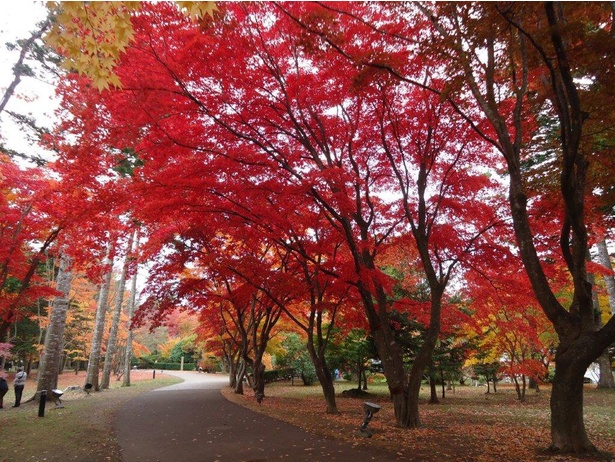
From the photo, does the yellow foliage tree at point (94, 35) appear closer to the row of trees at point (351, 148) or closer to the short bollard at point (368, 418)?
the row of trees at point (351, 148)

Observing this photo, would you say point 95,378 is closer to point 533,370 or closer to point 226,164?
point 226,164

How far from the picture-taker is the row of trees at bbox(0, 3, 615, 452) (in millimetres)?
5547

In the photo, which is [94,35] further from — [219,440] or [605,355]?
[605,355]

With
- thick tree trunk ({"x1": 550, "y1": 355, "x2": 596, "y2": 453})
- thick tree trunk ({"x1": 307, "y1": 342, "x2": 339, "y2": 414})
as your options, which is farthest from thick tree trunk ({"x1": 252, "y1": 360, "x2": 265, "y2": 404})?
thick tree trunk ({"x1": 550, "y1": 355, "x2": 596, "y2": 453})

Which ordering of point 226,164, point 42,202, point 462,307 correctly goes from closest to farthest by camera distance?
1. point 226,164
2. point 42,202
3. point 462,307

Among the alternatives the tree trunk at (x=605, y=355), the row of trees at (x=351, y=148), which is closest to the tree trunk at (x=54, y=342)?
the row of trees at (x=351, y=148)

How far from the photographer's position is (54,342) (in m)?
12.8

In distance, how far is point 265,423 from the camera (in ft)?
28.4

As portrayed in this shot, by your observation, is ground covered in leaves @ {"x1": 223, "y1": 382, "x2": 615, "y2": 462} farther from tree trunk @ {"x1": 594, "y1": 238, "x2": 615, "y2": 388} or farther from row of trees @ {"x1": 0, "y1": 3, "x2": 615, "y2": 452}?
tree trunk @ {"x1": 594, "y1": 238, "x2": 615, "y2": 388}

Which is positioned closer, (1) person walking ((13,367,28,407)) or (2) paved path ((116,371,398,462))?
(2) paved path ((116,371,398,462))

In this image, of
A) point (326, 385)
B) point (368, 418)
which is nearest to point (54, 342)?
point (326, 385)

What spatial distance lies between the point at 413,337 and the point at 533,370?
4.38m

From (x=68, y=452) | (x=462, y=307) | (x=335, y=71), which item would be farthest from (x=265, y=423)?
(x=462, y=307)

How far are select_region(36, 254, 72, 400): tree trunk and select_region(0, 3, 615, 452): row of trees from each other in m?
1.95
